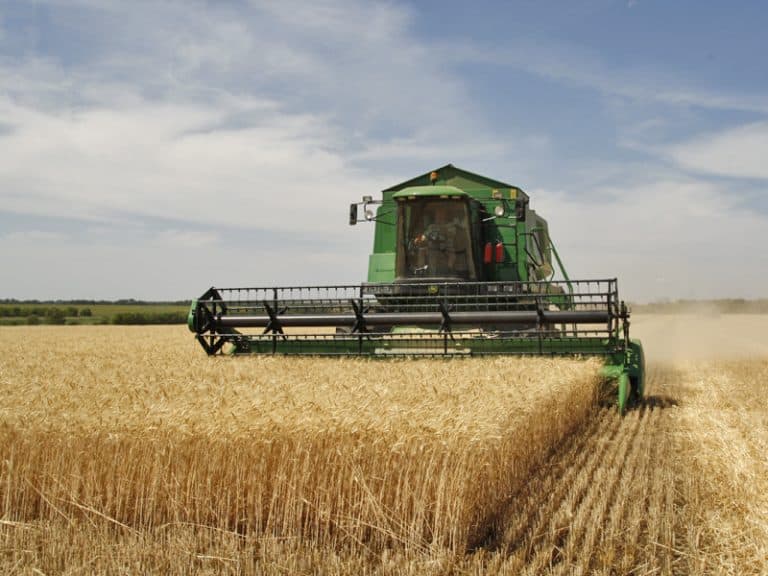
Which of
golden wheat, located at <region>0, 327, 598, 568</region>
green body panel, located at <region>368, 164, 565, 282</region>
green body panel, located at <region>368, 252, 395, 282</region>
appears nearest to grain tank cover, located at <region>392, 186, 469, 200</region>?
green body panel, located at <region>368, 164, 565, 282</region>

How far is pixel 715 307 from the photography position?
5138cm

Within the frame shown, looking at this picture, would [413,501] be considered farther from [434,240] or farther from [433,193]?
[433,193]

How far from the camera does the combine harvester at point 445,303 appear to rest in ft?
26.7

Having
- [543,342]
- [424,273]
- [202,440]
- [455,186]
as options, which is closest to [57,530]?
[202,440]

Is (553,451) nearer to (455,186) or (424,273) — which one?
(424,273)

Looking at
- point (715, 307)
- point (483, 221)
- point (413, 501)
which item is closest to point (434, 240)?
point (483, 221)

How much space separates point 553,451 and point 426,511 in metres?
2.31

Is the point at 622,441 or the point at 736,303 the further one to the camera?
the point at 736,303

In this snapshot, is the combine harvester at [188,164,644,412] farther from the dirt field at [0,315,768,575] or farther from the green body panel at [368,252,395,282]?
the dirt field at [0,315,768,575]

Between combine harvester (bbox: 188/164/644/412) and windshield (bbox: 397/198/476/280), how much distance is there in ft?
0.04

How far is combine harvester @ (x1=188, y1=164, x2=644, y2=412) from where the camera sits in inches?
321

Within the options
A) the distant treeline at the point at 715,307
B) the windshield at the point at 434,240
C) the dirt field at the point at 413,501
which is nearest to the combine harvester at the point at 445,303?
the windshield at the point at 434,240

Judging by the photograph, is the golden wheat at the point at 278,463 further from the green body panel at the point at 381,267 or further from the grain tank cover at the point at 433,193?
the green body panel at the point at 381,267

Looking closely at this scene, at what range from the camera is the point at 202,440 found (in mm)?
4027
